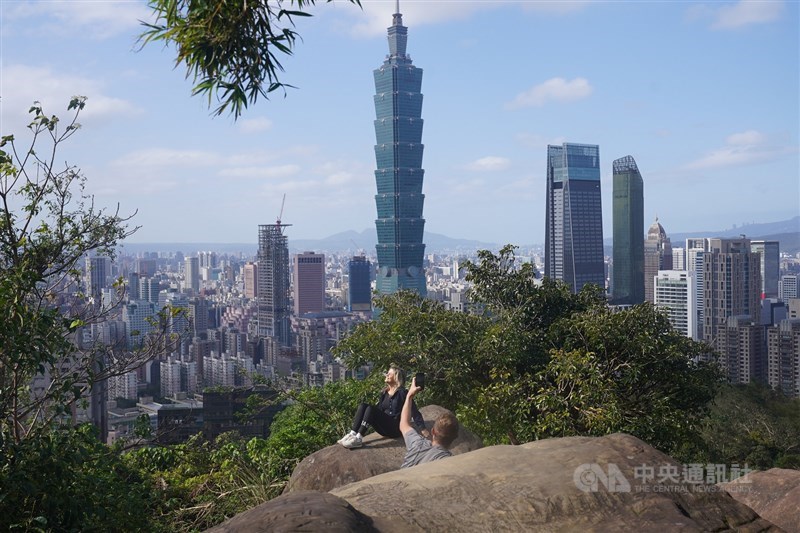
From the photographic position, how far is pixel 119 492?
3.59m

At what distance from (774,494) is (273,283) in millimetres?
87603

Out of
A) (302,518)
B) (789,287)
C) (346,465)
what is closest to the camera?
(302,518)

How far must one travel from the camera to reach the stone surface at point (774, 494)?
4.25 m

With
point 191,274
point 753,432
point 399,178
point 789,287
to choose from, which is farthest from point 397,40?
point 753,432

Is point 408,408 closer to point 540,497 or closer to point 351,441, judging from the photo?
point 351,441

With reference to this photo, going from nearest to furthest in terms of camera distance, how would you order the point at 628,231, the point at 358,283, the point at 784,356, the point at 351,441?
the point at 351,441, the point at 784,356, the point at 628,231, the point at 358,283

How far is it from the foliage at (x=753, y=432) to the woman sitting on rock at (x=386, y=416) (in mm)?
6849

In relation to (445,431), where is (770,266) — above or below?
below

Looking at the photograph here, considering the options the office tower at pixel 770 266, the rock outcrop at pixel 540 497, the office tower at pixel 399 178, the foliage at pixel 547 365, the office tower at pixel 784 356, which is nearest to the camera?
the rock outcrop at pixel 540 497

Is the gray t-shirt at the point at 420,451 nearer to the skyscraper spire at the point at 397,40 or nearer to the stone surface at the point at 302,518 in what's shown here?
the stone surface at the point at 302,518

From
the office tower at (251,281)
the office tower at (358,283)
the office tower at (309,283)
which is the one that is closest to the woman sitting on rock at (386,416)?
the office tower at (251,281)

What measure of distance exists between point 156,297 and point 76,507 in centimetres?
7597

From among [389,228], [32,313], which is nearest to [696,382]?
[32,313]

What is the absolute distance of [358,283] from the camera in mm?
112188
